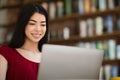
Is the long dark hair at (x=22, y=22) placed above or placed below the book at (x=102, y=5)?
below

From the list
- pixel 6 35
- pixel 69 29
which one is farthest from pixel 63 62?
pixel 6 35

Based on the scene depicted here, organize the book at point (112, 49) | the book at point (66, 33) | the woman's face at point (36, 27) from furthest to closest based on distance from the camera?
the book at point (66, 33) → the book at point (112, 49) → the woman's face at point (36, 27)

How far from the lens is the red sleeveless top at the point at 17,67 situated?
6.05 ft

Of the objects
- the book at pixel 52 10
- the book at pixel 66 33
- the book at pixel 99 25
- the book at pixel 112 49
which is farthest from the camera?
the book at pixel 52 10

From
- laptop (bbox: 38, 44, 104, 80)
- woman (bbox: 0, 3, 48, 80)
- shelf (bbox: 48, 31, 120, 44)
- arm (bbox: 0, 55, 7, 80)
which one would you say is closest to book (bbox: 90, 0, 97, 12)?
shelf (bbox: 48, 31, 120, 44)

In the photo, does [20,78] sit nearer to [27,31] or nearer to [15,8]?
[27,31]

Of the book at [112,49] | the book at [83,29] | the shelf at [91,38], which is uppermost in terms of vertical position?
the book at [83,29]

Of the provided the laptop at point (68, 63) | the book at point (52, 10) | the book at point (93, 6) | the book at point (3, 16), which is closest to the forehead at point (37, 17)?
the laptop at point (68, 63)

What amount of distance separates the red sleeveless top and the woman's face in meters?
0.17

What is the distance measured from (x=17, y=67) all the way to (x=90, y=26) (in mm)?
1975

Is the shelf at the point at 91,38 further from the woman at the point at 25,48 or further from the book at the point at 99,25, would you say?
the woman at the point at 25,48

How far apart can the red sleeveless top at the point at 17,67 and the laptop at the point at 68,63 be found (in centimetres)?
48

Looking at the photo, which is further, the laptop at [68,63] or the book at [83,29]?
the book at [83,29]

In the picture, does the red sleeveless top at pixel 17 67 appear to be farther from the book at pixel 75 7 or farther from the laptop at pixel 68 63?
the book at pixel 75 7
